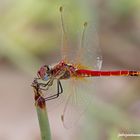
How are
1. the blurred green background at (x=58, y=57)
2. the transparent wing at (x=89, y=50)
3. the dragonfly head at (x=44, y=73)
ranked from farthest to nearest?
the blurred green background at (x=58, y=57)
the transparent wing at (x=89, y=50)
the dragonfly head at (x=44, y=73)

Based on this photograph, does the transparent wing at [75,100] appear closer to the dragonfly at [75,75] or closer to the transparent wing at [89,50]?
the dragonfly at [75,75]

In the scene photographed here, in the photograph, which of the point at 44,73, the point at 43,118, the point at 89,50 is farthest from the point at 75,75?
→ the point at 43,118

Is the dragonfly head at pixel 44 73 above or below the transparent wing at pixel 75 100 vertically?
above

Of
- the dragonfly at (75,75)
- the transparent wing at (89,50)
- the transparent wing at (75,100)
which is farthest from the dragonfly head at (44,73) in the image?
the transparent wing at (89,50)

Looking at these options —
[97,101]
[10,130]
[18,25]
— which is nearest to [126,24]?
[18,25]

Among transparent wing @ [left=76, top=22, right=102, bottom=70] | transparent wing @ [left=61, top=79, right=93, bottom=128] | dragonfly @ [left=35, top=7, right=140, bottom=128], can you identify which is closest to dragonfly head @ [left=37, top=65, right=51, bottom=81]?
dragonfly @ [left=35, top=7, right=140, bottom=128]

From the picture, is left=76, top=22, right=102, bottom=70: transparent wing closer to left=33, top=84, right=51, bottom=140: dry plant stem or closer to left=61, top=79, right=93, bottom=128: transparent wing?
left=61, top=79, right=93, bottom=128: transparent wing

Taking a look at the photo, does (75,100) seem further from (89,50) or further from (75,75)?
(89,50)
